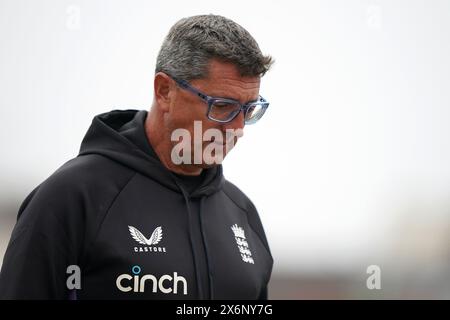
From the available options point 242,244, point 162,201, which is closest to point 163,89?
point 162,201

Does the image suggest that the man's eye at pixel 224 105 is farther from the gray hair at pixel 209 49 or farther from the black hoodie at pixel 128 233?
the black hoodie at pixel 128 233

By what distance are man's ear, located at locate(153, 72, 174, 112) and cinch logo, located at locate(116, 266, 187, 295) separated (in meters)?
0.75

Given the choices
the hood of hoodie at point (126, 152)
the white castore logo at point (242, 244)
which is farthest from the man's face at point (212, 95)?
the white castore logo at point (242, 244)

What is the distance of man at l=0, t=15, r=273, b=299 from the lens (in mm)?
4066

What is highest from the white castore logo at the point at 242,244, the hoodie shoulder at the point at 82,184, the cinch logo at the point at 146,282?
the hoodie shoulder at the point at 82,184

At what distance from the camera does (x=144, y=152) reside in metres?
4.52

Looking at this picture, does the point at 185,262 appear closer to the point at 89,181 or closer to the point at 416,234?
the point at 89,181

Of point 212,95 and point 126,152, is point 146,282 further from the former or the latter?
point 212,95

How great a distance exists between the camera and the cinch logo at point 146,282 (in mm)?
4125

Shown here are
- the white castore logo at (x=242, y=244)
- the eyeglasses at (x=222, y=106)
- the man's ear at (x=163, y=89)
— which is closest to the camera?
the eyeglasses at (x=222, y=106)

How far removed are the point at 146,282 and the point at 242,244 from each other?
634mm

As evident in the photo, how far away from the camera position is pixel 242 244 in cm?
465
